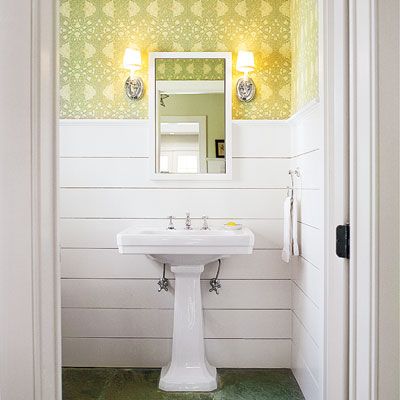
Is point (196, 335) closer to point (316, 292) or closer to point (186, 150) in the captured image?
point (316, 292)

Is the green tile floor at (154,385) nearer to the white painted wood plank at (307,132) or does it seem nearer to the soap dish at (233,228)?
the soap dish at (233,228)

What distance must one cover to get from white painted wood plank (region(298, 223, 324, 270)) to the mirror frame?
0.61m

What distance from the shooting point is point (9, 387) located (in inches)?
42.8

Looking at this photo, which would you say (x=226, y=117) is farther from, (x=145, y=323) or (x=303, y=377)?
(x=303, y=377)

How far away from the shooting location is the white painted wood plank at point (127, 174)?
10.1 ft

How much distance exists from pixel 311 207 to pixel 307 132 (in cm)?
40

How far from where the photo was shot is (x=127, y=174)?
10.1 feet

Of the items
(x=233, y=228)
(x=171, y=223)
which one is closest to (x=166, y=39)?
(x=171, y=223)

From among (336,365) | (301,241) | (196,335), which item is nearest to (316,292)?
(301,241)

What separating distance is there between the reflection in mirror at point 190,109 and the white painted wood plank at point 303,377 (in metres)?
1.27

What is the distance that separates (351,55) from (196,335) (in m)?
1.99

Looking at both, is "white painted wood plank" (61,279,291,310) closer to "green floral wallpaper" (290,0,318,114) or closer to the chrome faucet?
the chrome faucet

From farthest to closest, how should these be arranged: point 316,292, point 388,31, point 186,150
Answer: point 186,150, point 316,292, point 388,31

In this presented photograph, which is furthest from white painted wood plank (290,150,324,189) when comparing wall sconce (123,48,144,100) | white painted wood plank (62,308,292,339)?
wall sconce (123,48,144,100)
